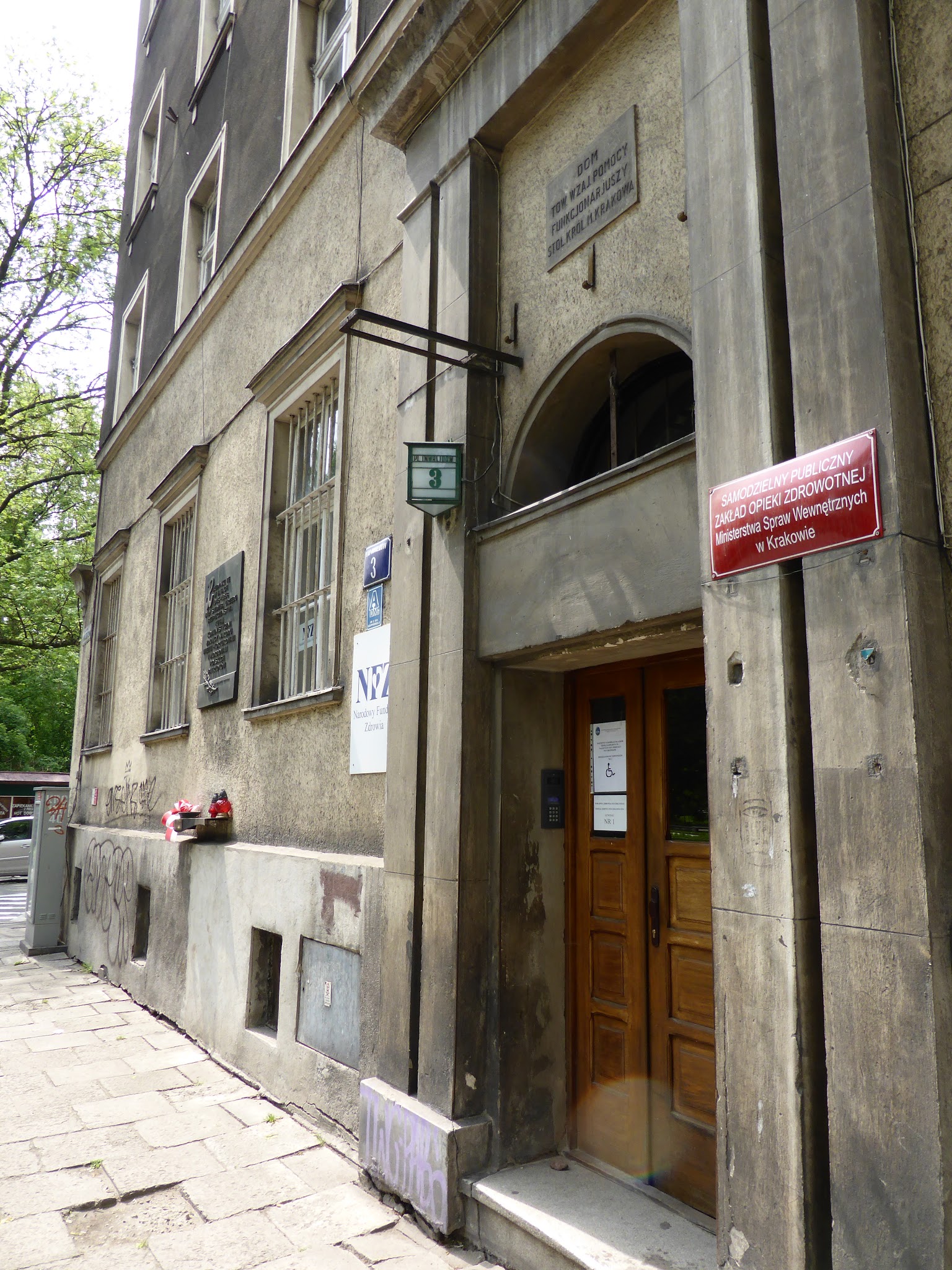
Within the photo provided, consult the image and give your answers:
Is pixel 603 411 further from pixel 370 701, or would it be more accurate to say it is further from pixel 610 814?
pixel 370 701

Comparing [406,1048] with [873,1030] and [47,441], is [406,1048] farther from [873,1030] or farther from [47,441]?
[47,441]

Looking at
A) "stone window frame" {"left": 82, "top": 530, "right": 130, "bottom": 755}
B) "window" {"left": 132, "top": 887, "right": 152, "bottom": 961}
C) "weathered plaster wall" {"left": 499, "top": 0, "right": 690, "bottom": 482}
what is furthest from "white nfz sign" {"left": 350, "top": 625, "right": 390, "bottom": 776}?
"stone window frame" {"left": 82, "top": 530, "right": 130, "bottom": 755}

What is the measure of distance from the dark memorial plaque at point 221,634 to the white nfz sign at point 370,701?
2299 millimetres

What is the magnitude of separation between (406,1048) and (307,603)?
3.43 m

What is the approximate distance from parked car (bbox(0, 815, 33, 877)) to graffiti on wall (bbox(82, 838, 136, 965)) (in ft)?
46.9

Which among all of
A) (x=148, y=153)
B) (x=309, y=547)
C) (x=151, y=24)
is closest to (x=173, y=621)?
(x=309, y=547)

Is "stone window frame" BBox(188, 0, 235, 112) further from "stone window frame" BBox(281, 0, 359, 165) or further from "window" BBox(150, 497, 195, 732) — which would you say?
"window" BBox(150, 497, 195, 732)

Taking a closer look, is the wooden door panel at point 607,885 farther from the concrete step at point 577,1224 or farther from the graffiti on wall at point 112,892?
A: the graffiti on wall at point 112,892

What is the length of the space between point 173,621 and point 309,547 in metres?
3.70

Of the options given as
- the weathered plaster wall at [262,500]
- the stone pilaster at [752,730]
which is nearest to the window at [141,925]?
the weathered plaster wall at [262,500]

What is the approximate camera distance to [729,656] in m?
3.02

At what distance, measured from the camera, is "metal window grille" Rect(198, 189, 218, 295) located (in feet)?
34.6

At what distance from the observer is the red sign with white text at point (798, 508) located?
262 centimetres

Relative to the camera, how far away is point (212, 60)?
10133mm
